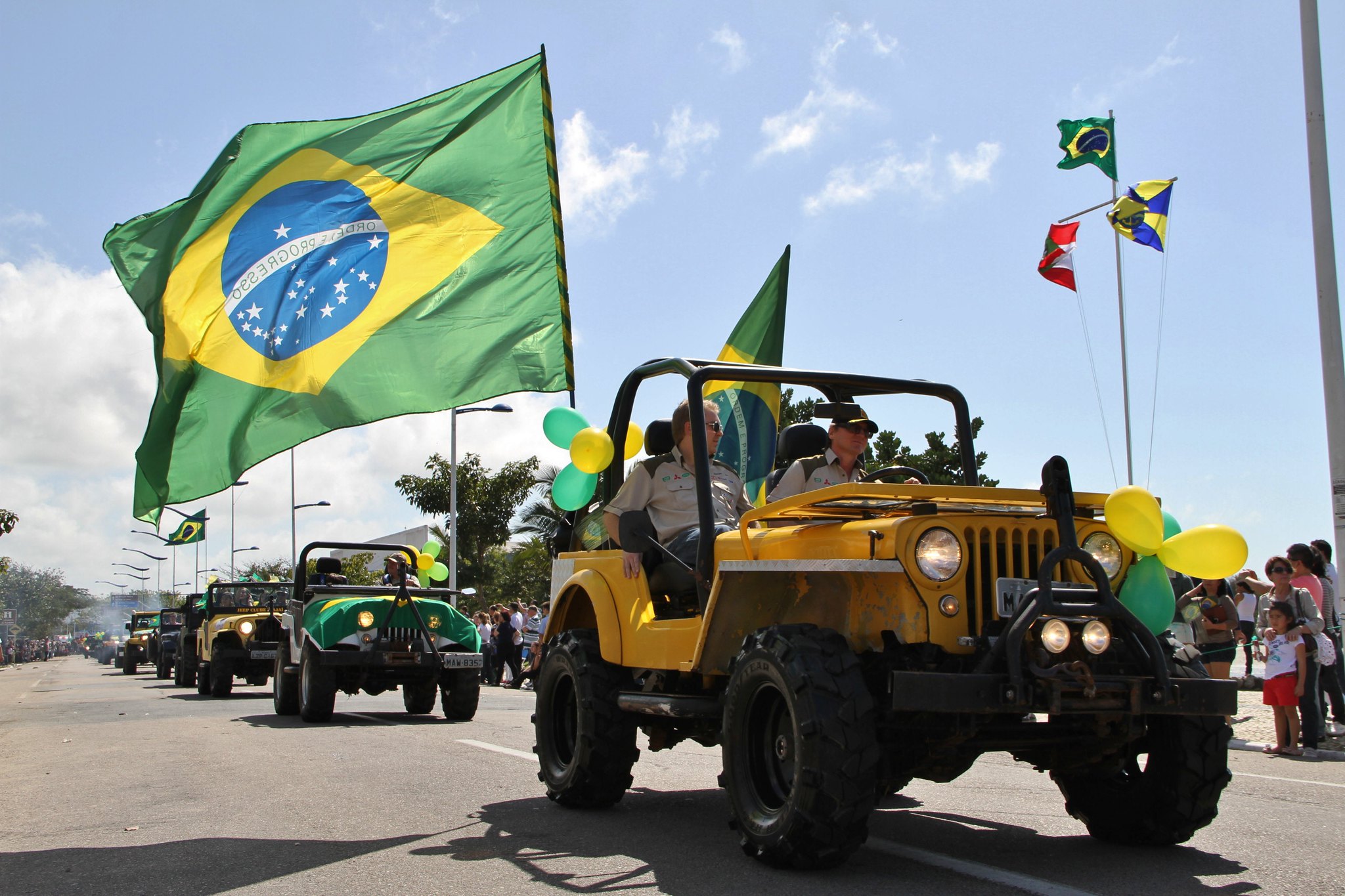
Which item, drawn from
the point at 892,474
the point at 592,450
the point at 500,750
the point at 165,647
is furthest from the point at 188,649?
the point at 892,474

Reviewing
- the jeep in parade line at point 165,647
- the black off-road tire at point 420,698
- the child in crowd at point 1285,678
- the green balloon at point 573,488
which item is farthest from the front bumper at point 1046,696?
the jeep in parade line at point 165,647

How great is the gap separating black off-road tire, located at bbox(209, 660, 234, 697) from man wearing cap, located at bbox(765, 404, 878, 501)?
1601 centimetres

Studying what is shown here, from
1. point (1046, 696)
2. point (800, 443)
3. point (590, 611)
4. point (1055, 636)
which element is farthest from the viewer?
point (590, 611)

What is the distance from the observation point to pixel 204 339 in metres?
7.79

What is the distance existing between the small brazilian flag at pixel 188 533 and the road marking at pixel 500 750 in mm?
21577

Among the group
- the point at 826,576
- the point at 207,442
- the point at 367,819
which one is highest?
the point at 207,442

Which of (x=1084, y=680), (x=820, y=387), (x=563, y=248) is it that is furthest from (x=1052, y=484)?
(x=563, y=248)

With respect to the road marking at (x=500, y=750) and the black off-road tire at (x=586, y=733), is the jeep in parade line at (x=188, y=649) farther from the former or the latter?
the black off-road tire at (x=586, y=733)

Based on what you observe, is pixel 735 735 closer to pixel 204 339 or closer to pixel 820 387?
pixel 820 387

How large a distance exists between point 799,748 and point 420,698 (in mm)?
11618

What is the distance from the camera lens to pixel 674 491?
267 inches

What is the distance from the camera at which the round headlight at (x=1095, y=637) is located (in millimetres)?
4676

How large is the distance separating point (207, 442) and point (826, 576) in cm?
403

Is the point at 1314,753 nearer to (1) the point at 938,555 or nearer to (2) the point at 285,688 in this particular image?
(1) the point at 938,555
